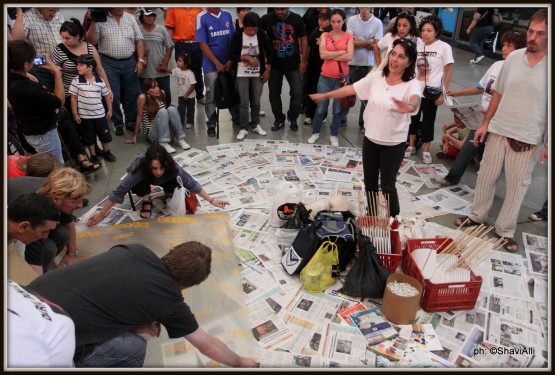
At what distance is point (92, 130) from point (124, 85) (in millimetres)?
904

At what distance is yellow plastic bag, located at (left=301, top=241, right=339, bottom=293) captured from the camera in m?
2.75

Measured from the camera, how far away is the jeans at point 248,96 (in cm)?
485

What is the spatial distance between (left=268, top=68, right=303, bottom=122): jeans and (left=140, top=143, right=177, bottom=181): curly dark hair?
7.30 ft

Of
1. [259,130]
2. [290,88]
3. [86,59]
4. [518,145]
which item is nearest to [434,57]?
[518,145]

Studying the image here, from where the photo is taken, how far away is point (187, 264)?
187 cm

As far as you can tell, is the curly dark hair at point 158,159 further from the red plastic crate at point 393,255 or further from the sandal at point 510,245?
the sandal at point 510,245

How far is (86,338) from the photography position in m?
1.80

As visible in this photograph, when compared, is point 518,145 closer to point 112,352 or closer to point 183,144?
point 112,352

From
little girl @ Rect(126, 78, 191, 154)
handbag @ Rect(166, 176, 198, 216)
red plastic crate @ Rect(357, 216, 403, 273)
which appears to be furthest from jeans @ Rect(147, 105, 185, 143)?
red plastic crate @ Rect(357, 216, 403, 273)

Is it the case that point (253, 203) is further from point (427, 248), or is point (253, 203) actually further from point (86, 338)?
point (86, 338)

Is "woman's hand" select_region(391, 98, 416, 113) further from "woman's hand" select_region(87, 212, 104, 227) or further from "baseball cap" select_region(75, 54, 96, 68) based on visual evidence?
"baseball cap" select_region(75, 54, 96, 68)

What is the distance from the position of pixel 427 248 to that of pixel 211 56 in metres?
3.10

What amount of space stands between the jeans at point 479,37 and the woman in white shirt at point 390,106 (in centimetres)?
668

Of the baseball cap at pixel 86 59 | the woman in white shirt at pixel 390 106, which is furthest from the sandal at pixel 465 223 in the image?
the baseball cap at pixel 86 59
